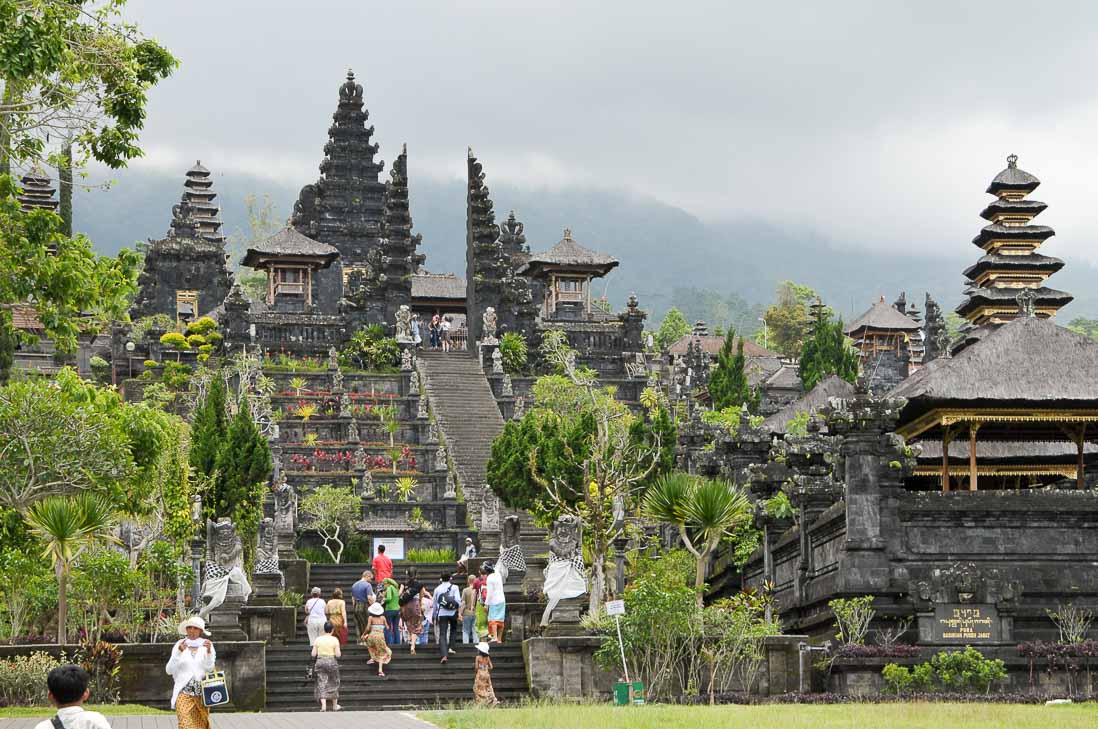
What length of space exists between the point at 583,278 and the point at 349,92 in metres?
21.0

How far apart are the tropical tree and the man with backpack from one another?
14285 mm

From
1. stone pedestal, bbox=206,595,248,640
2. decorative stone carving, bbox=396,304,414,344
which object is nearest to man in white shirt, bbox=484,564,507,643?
stone pedestal, bbox=206,595,248,640

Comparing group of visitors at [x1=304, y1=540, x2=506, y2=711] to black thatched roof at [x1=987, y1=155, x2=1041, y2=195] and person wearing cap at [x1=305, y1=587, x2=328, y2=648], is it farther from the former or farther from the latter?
black thatched roof at [x1=987, y1=155, x2=1041, y2=195]

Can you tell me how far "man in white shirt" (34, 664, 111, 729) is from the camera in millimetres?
11117

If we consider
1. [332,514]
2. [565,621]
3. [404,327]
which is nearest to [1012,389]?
[565,621]

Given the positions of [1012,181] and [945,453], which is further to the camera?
[1012,181]

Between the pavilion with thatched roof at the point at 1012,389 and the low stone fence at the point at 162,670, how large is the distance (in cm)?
1217

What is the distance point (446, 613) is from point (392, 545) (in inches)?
653

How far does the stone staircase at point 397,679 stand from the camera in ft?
89.9

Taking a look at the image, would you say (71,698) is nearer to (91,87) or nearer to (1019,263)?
(91,87)

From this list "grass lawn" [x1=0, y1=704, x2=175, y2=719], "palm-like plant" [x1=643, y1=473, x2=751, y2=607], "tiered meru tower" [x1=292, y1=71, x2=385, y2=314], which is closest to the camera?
"grass lawn" [x1=0, y1=704, x2=175, y2=719]

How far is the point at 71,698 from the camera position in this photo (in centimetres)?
1147

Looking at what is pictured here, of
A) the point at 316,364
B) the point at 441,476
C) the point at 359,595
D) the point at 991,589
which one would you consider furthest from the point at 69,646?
the point at 316,364

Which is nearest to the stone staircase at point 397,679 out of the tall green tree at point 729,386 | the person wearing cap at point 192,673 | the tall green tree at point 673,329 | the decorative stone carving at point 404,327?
the person wearing cap at point 192,673
